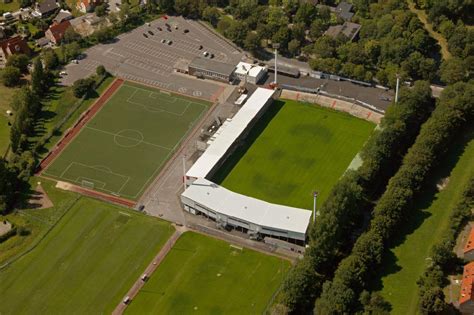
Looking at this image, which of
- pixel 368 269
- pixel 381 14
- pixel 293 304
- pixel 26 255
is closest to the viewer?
pixel 293 304

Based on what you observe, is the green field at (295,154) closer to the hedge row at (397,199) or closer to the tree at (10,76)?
the hedge row at (397,199)

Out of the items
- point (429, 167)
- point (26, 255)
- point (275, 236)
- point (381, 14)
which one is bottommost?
point (26, 255)

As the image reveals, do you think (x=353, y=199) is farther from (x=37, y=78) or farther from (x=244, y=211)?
(x=37, y=78)

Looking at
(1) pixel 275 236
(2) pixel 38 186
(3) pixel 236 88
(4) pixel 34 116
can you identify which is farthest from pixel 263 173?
(4) pixel 34 116

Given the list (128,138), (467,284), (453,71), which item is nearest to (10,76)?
(128,138)

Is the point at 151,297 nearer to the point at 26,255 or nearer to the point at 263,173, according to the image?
the point at 26,255

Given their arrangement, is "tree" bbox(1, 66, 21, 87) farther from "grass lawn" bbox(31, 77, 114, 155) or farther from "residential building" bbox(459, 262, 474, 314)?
"residential building" bbox(459, 262, 474, 314)

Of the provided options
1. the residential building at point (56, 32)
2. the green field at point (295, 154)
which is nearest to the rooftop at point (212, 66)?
the green field at point (295, 154)
